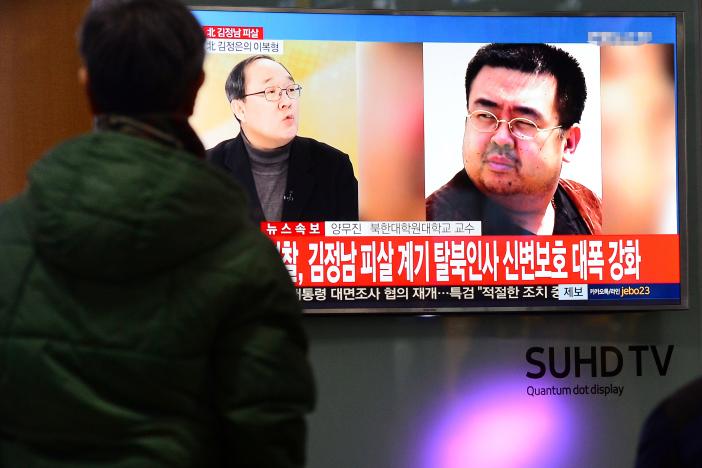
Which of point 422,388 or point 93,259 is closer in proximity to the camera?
point 93,259

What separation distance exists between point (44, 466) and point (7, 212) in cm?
36

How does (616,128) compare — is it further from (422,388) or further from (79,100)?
(79,100)

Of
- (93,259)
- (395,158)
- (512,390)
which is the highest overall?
(395,158)

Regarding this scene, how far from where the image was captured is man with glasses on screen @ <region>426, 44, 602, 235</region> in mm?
3514

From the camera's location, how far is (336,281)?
344cm

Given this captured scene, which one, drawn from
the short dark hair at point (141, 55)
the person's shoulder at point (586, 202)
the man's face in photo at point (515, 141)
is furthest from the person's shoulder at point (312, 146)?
the short dark hair at point (141, 55)

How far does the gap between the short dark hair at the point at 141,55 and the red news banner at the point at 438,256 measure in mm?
2034

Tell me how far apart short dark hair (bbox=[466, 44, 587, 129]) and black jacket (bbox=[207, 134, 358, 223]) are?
1.82ft

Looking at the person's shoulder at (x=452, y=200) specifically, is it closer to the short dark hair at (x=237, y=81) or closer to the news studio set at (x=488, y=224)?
the news studio set at (x=488, y=224)

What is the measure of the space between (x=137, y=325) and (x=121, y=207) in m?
0.16

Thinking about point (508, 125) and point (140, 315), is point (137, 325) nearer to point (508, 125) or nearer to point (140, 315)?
point (140, 315)

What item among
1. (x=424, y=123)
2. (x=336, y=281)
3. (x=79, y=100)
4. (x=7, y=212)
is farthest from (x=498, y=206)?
(x=7, y=212)
